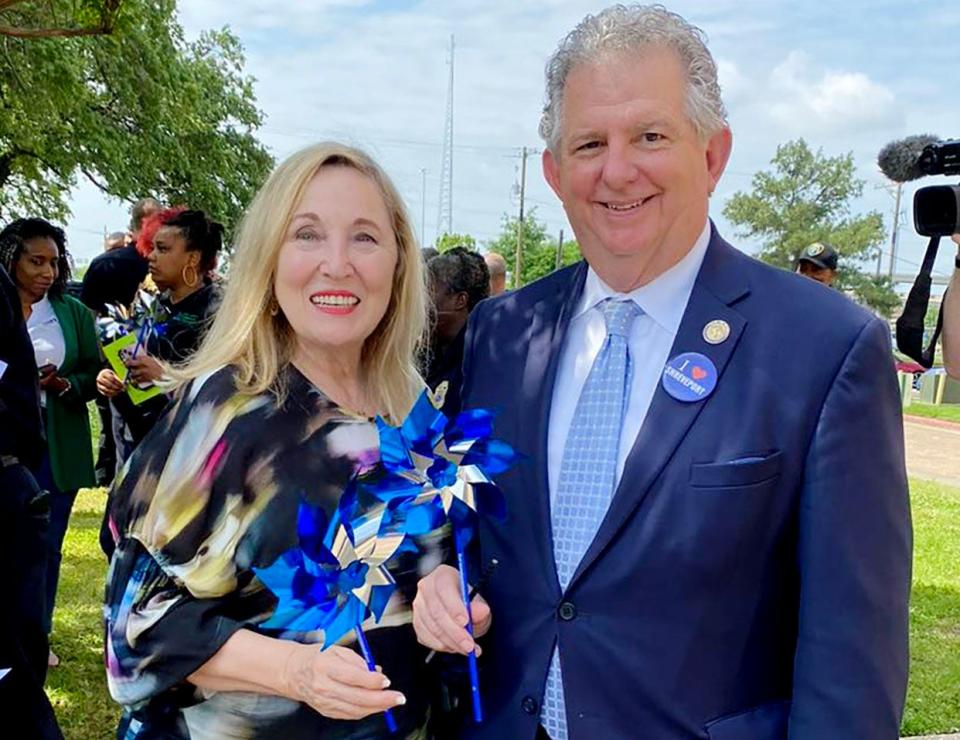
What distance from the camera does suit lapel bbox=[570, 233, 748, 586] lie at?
1543mm

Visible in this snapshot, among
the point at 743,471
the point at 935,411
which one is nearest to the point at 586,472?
the point at 743,471

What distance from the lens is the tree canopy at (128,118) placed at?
14.5 m

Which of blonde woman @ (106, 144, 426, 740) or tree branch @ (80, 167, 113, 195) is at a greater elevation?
tree branch @ (80, 167, 113, 195)

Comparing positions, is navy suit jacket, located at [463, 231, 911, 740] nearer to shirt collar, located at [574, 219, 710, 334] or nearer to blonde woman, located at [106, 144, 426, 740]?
shirt collar, located at [574, 219, 710, 334]

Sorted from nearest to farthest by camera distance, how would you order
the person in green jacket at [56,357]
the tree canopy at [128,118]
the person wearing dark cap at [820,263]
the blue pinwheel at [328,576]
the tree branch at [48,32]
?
1. the blue pinwheel at [328,576]
2. the tree branch at [48,32]
3. the person in green jacket at [56,357]
4. the person wearing dark cap at [820,263]
5. the tree canopy at [128,118]

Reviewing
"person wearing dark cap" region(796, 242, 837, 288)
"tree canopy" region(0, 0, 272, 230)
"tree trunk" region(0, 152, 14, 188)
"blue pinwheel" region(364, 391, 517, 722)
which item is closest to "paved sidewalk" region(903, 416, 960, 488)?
"person wearing dark cap" region(796, 242, 837, 288)

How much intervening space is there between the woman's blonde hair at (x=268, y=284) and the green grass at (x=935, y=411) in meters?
23.0

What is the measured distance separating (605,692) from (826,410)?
607 mm

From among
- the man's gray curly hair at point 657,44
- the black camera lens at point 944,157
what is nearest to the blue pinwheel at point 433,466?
the man's gray curly hair at point 657,44

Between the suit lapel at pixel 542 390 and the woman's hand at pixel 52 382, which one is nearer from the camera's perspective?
the suit lapel at pixel 542 390

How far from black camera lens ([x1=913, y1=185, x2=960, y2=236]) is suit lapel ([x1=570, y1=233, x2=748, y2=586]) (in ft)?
4.00

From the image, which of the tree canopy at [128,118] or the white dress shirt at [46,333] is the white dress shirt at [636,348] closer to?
the white dress shirt at [46,333]

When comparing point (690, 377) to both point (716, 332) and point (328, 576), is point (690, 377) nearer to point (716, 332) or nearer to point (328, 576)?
point (716, 332)

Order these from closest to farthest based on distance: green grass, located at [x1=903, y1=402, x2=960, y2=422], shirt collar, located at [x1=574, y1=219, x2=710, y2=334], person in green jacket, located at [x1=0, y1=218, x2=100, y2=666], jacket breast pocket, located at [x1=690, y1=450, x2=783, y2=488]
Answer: jacket breast pocket, located at [x1=690, y1=450, x2=783, y2=488] < shirt collar, located at [x1=574, y1=219, x2=710, y2=334] < person in green jacket, located at [x1=0, y1=218, x2=100, y2=666] < green grass, located at [x1=903, y1=402, x2=960, y2=422]
